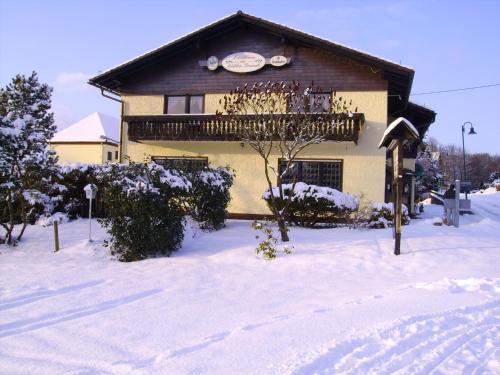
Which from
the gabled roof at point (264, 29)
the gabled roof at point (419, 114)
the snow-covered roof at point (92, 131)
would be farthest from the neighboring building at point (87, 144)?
the gabled roof at point (419, 114)

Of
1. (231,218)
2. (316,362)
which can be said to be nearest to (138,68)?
(231,218)

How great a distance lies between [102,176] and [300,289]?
460cm

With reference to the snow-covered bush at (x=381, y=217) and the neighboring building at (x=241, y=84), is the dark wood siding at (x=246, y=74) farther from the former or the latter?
the snow-covered bush at (x=381, y=217)

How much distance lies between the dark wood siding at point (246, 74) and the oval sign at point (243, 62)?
176 millimetres

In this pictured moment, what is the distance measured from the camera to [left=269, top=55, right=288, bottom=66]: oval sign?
16047 millimetres

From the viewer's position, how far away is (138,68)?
57.4 feet

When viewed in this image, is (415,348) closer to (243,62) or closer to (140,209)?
(140,209)

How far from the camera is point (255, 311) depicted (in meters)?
5.30

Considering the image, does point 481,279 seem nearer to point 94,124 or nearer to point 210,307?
point 210,307

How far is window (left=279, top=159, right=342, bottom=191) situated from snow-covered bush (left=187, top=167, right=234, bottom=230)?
14.1 ft

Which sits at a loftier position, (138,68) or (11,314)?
(138,68)

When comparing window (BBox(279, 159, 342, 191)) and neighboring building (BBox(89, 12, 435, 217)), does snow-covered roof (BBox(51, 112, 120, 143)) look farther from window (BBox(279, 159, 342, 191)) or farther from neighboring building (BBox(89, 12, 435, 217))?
window (BBox(279, 159, 342, 191))

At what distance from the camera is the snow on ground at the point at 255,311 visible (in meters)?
3.84

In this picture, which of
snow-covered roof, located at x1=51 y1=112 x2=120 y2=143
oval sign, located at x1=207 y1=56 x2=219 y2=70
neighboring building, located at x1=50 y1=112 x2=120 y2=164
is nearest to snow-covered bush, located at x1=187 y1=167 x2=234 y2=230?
oval sign, located at x1=207 y1=56 x2=219 y2=70
